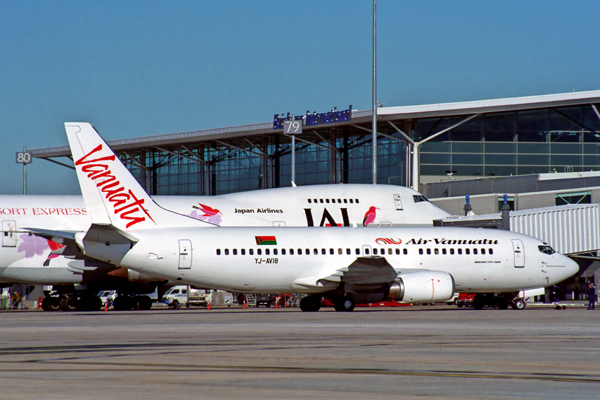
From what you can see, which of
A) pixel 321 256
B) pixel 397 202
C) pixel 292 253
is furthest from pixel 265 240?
pixel 397 202

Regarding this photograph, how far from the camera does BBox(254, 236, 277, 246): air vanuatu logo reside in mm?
30875

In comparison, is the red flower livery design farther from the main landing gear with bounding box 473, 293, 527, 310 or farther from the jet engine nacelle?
the main landing gear with bounding box 473, 293, 527, 310

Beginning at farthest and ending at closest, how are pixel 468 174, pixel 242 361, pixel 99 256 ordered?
pixel 468 174
pixel 99 256
pixel 242 361

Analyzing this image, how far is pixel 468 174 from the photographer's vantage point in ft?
230

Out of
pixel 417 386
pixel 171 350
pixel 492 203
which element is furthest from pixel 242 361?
pixel 492 203

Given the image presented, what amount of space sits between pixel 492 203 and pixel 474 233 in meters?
25.4

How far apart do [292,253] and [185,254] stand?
13.1 feet

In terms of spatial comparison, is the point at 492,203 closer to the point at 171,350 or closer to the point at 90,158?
the point at 90,158

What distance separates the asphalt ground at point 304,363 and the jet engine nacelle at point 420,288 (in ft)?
34.8

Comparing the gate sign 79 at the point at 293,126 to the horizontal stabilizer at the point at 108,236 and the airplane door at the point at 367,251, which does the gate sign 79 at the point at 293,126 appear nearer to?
the airplane door at the point at 367,251

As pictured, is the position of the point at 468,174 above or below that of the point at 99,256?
above

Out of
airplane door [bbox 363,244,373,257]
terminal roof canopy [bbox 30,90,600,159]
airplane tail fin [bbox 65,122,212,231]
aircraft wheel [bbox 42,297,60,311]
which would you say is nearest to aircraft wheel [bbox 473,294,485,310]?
airplane door [bbox 363,244,373,257]

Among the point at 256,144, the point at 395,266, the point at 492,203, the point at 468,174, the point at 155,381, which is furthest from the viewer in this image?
the point at 256,144

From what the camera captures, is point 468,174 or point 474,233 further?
point 468,174
